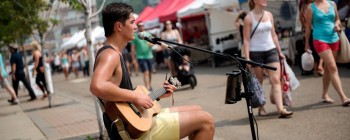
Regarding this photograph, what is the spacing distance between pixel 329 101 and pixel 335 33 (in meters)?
1.04

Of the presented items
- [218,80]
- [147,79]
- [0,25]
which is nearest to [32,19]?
[147,79]

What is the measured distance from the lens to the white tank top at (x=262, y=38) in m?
6.03

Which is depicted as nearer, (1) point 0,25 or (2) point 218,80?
(2) point 218,80

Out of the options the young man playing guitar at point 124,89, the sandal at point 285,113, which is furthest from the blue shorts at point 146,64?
the young man playing guitar at point 124,89

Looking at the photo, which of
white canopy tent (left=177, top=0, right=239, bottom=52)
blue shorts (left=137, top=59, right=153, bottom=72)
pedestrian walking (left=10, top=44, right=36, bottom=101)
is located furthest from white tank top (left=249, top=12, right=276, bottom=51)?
white canopy tent (left=177, top=0, right=239, bottom=52)

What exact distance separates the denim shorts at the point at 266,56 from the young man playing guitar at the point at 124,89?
287 centimetres

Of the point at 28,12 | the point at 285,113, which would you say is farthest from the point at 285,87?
the point at 28,12

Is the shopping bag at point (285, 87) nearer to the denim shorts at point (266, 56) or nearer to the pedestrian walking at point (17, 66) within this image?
the denim shorts at point (266, 56)

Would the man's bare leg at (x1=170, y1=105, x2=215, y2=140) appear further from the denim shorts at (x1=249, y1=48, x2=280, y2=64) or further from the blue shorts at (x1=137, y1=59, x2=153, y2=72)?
the blue shorts at (x1=137, y1=59, x2=153, y2=72)

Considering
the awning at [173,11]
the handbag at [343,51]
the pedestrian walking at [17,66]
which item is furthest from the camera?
the awning at [173,11]

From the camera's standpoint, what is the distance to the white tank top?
6.03 m

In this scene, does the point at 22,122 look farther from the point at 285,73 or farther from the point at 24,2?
the point at 285,73

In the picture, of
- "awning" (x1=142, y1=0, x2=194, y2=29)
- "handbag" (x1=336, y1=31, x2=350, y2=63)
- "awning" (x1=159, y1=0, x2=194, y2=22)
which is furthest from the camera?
"awning" (x1=142, y1=0, x2=194, y2=29)

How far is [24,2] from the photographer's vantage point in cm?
1135
